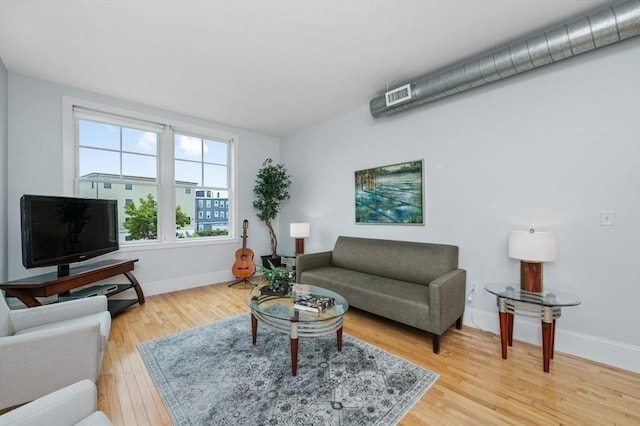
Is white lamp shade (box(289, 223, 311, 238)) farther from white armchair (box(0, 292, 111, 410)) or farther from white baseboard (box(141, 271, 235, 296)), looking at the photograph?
white armchair (box(0, 292, 111, 410))

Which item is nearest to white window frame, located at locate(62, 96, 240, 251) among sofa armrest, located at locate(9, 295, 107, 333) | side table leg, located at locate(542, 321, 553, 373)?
sofa armrest, located at locate(9, 295, 107, 333)

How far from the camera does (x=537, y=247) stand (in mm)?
2150

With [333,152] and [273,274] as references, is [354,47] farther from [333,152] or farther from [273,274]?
[273,274]

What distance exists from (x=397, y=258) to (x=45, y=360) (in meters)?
3.03

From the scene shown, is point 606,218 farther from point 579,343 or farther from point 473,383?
point 473,383

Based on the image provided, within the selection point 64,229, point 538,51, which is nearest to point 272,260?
point 64,229

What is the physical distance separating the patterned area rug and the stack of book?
408 mm

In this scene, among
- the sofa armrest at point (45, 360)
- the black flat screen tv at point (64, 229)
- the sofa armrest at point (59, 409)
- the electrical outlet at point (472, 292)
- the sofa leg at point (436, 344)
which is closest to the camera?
the sofa armrest at point (59, 409)

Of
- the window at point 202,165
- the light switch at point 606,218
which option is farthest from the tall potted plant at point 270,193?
the light switch at point 606,218

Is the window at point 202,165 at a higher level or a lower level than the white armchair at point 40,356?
higher

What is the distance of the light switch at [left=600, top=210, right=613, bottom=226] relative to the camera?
2.12m

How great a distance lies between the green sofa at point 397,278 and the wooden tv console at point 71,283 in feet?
7.03

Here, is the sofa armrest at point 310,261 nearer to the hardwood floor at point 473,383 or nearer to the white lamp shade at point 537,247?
the hardwood floor at point 473,383

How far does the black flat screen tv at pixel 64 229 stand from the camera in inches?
94.8
